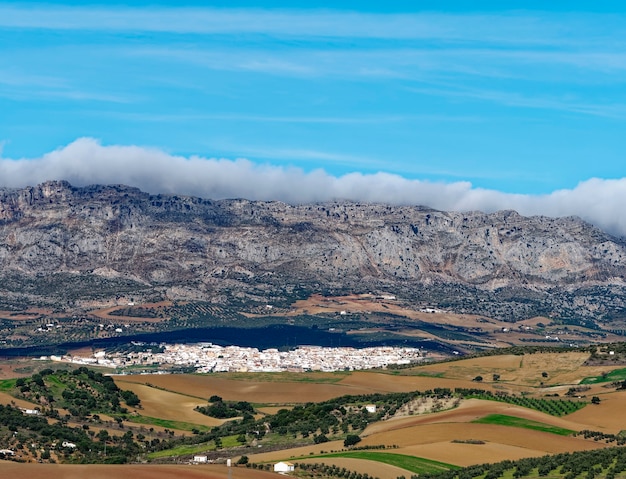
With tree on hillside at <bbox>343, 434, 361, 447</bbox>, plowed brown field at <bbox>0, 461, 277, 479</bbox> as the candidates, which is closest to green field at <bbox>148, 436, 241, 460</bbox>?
tree on hillside at <bbox>343, 434, 361, 447</bbox>

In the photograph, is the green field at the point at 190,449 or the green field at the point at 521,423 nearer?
the green field at the point at 190,449

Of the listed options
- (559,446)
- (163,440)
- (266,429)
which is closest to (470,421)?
(559,446)

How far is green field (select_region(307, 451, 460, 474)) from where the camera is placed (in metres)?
122

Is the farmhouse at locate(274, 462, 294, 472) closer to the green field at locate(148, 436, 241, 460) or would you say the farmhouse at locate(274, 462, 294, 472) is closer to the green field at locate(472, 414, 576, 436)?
the green field at locate(148, 436, 241, 460)

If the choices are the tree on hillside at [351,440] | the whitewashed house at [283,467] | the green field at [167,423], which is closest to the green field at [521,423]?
the tree on hillside at [351,440]

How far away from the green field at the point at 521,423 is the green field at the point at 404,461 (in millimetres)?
28626

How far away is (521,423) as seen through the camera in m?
159

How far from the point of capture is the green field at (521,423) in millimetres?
155250

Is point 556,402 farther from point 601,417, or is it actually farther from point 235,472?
point 235,472

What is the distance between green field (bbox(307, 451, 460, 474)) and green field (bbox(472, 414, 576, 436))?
93.9ft

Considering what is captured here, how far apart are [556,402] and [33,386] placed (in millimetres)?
89015

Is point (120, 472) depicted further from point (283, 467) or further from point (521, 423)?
point (521, 423)

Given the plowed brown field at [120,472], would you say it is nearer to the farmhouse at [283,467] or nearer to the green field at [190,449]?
the farmhouse at [283,467]

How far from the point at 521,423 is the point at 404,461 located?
121 feet
